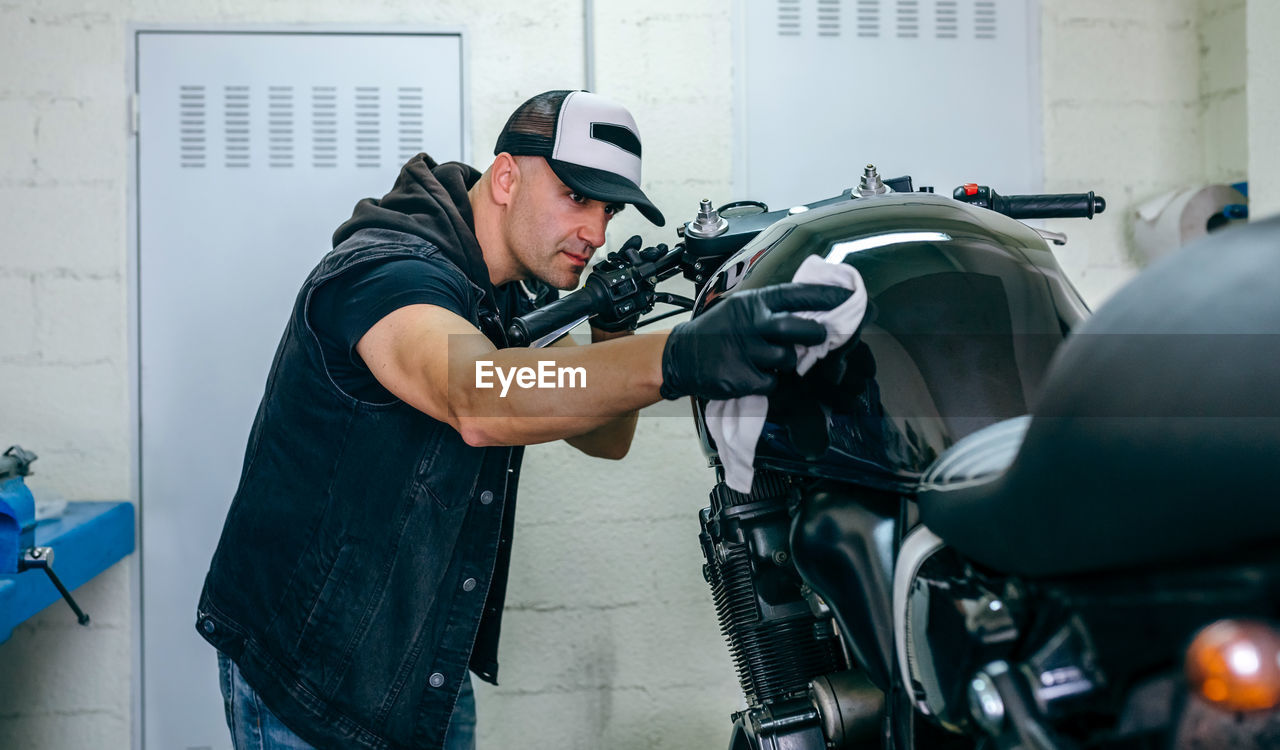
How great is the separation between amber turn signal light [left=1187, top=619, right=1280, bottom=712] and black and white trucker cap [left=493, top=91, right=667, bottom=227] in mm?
981

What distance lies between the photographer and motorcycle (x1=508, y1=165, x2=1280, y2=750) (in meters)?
0.37

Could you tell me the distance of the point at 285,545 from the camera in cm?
115

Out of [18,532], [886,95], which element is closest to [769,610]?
[18,532]

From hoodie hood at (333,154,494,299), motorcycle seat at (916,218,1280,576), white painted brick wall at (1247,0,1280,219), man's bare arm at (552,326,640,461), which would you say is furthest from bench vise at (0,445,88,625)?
white painted brick wall at (1247,0,1280,219)

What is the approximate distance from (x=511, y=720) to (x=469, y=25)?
4.81ft

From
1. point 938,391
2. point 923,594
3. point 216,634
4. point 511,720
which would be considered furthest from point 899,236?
point 511,720

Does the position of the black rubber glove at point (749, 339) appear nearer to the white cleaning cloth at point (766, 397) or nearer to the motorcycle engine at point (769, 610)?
the white cleaning cloth at point (766, 397)

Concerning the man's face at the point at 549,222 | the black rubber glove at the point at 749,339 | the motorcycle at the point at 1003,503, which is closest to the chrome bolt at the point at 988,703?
the motorcycle at the point at 1003,503

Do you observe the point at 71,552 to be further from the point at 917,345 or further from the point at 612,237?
the point at 917,345

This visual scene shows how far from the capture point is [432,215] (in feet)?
3.99

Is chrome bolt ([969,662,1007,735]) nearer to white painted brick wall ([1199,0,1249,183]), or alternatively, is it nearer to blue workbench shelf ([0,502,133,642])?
blue workbench shelf ([0,502,133,642])

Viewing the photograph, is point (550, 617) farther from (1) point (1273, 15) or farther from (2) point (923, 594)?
(1) point (1273, 15)

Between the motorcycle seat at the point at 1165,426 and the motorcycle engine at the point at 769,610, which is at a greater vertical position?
the motorcycle seat at the point at 1165,426

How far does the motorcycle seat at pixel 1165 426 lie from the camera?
0.36 meters
